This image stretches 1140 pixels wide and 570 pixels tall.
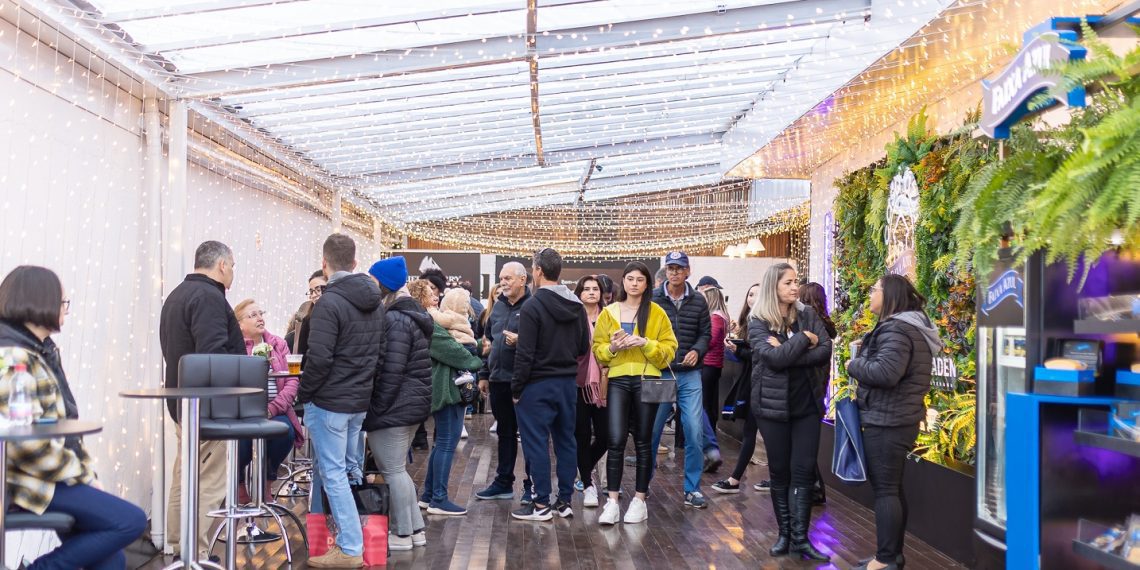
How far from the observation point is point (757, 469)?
27.4 ft

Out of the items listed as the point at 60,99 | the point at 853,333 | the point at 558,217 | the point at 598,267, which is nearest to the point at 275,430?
the point at 60,99

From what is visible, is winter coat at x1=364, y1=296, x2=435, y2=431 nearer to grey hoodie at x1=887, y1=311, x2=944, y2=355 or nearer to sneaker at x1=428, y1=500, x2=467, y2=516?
sneaker at x1=428, y1=500, x2=467, y2=516

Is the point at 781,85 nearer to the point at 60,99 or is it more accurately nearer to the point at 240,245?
the point at 240,245

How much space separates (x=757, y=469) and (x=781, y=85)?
10.3 ft

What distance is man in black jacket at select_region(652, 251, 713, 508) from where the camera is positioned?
21.6 feet

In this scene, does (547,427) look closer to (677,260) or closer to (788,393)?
(788,393)

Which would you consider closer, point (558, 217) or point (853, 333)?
point (853, 333)

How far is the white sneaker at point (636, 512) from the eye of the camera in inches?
237

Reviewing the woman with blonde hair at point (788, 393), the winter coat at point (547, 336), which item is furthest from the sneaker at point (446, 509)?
the woman with blonde hair at point (788, 393)

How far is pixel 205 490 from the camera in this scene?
205 inches

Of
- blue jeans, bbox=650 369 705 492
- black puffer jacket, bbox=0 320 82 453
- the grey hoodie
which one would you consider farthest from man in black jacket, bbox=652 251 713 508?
black puffer jacket, bbox=0 320 82 453

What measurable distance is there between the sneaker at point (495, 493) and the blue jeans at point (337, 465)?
1.83 m

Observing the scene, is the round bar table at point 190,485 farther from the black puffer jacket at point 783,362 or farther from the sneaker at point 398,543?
the black puffer jacket at point 783,362

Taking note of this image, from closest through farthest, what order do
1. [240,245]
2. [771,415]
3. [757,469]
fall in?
[771,415] → [240,245] → [757,469]
